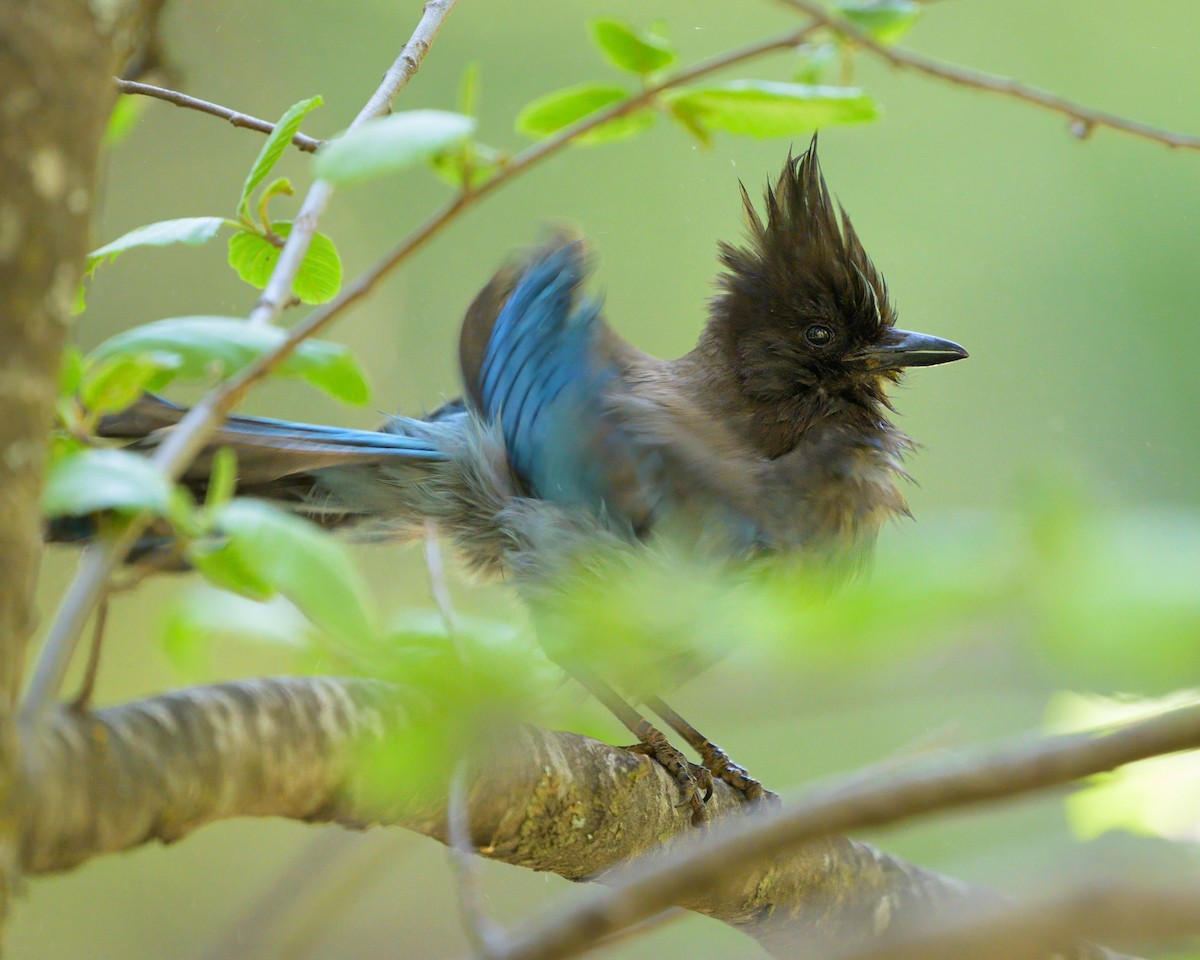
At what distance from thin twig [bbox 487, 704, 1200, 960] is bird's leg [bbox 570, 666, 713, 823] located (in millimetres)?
1053

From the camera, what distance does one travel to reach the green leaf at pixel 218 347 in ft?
1.95

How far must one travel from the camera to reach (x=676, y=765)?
5.13ft

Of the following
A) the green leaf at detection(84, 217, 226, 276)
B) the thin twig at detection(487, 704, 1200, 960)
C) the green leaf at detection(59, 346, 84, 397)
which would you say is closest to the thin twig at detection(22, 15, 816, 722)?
the green leaf at detection(59, 346, 84, 397)

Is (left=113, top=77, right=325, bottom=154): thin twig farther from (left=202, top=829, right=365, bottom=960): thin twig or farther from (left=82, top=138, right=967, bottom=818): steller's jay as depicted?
(left=202, top=829, right=365, bottom=960): thin twig

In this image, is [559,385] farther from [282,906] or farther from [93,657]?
[93,657]

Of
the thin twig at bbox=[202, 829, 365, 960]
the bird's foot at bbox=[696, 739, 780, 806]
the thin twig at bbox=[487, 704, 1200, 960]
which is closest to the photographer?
the thin twig at bbox=[487, 704, 1200, 960]

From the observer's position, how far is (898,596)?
373 mm

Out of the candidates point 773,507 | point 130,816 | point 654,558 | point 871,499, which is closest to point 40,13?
point 130,816

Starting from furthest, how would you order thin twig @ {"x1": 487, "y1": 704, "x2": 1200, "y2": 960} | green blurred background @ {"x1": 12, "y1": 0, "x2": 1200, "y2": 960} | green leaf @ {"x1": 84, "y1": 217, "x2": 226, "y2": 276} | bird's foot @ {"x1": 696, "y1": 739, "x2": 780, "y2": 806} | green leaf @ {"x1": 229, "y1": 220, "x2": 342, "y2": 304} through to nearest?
1. green blurred background @ {"x1": 12, "y1": 0, "x2": 1200, "y2": 960}
2. bird's foot @ {"x1": 696, "y1": 739, "x2": 780, "y2": 806}
3. green leaf @ {"x1": 229, "y1": 220, "x2": 342, "y2": 304}
4. green leaf @ {"x1": 84, "y1": 217, "x2": 226, "y2": 276}
5. thin twig @ {"x1": 487, "y1": 704, "x2": 1200, "y2": 960}

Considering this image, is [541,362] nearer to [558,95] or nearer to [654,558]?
[654,558]

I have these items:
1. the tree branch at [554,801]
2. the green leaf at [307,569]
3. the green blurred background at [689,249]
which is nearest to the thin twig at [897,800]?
the tree branch at [554,801]

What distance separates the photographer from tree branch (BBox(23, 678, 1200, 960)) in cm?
41

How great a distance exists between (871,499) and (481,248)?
120 cm

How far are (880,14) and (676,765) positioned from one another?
112cm
